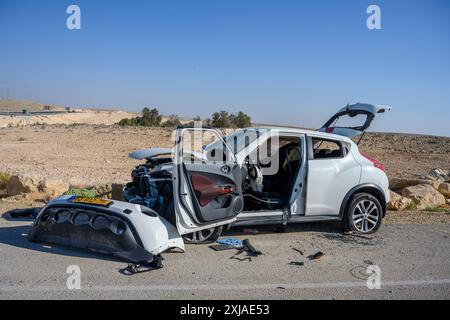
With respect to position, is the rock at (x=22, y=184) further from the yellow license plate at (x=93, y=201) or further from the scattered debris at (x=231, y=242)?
the scattered debris at (x=231, y=242)

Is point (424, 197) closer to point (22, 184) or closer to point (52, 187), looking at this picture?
point (52, 187)

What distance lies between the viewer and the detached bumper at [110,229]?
5090 millimetres

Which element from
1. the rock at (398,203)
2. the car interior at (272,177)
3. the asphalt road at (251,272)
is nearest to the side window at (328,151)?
the car interior at (272,177)

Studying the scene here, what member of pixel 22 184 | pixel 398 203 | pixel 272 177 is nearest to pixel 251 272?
pixel 272 177

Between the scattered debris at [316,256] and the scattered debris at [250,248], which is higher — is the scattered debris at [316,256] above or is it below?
below

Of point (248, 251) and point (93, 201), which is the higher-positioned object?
point (93, 201)

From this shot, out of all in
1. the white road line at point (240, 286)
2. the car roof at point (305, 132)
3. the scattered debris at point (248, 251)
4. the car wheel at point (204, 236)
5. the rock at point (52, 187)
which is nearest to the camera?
the white road line at point (240, 286)

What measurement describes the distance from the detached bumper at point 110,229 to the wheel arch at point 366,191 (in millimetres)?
2834

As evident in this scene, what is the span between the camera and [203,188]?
221 inches

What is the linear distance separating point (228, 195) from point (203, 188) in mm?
403

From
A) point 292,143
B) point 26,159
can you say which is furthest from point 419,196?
point 26,159

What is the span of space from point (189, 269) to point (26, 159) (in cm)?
1415

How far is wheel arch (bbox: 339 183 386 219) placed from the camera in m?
6.82

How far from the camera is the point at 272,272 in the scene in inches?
200
